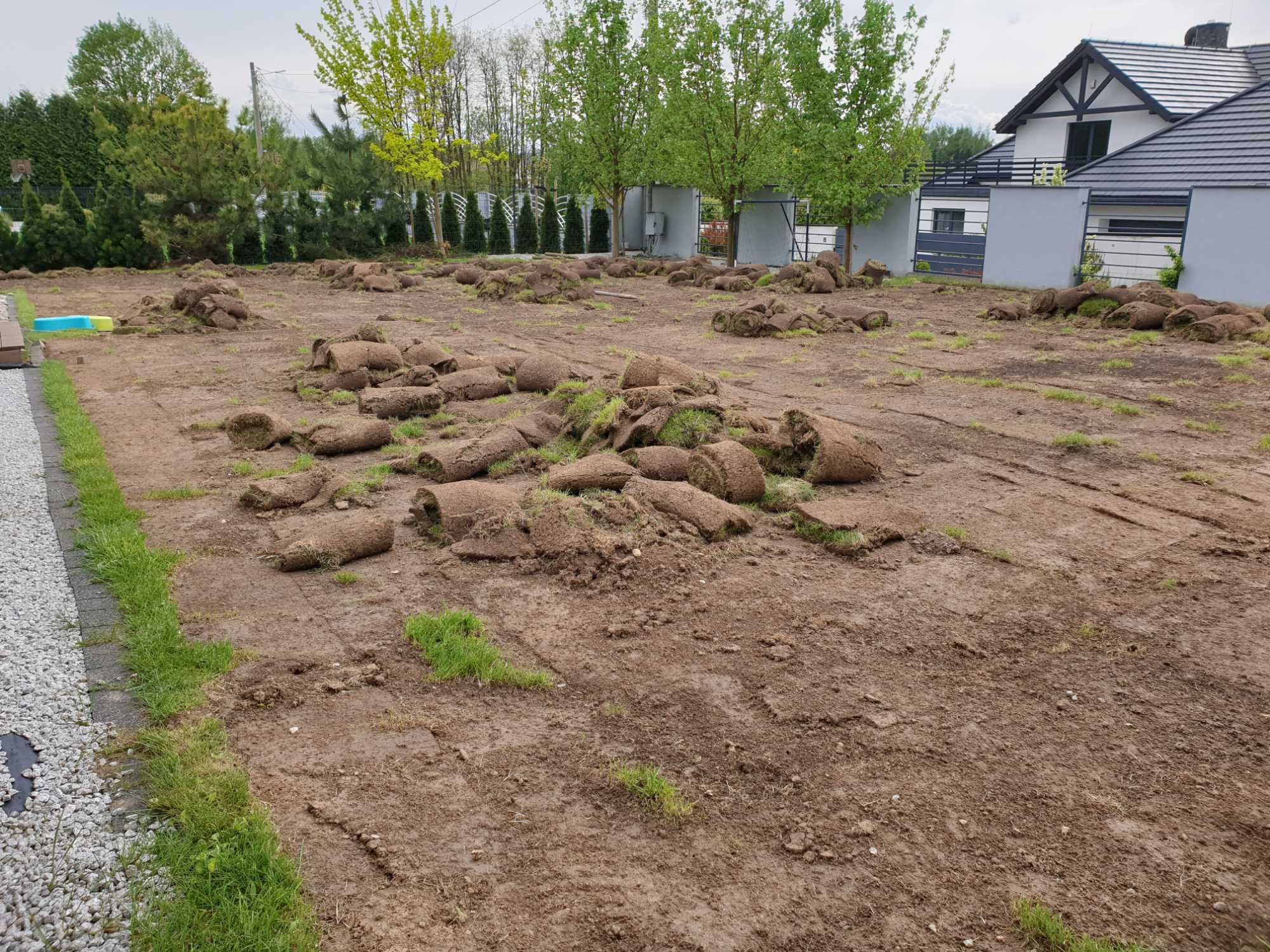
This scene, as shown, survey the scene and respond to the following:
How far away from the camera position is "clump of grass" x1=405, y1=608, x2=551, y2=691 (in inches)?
184

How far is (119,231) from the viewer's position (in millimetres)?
29109

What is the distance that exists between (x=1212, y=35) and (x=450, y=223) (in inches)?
1194

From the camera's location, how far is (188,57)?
6650 centimetres

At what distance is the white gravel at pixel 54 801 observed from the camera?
2959 mm

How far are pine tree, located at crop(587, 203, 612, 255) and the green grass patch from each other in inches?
1294

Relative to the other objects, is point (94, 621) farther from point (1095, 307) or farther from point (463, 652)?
point (1095, 307)

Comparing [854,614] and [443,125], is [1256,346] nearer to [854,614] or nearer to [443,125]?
[854,614]

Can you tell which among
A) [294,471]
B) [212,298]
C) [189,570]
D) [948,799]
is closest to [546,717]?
[948,799]

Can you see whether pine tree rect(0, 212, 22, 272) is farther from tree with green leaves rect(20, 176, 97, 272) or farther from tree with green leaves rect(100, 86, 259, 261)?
tree with green leaves rect(100, 86, 259, 261)

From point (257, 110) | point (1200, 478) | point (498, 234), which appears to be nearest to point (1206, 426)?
point (1200, 478)

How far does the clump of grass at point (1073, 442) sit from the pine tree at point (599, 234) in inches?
1242

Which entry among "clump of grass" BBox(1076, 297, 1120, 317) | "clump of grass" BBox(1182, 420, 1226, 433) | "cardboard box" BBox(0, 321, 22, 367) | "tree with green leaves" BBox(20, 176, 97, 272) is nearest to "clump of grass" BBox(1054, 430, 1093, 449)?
"clump of grass" BBox(1182, 420, 1226, 433)

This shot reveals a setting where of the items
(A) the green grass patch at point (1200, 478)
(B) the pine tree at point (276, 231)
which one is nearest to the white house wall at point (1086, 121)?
(A) the green grass patch at point (1200, 478)

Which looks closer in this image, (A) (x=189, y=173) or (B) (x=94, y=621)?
(B) (x=94, y=621)
